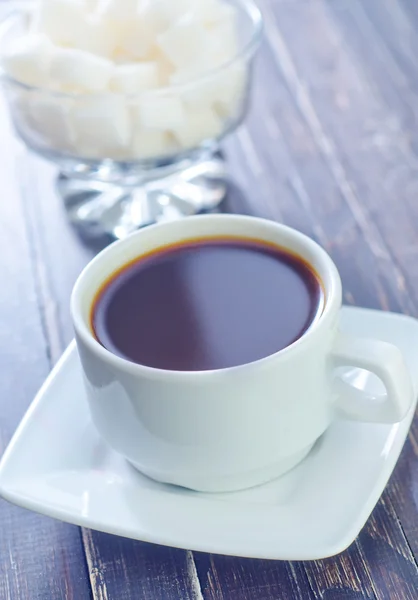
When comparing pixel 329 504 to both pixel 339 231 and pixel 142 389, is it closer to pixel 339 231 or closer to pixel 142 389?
pixel 142 389

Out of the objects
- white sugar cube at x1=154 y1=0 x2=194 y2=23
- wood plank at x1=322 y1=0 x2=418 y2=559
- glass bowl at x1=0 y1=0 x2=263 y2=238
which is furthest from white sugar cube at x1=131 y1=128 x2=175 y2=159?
wood plank at x1=322 y1=0 x2=418 y2=559

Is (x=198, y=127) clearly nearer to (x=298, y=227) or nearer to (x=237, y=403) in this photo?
(x=298, y=227)

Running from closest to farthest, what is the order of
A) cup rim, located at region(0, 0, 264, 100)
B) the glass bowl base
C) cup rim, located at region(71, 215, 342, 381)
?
cup rim, located at region(71, 215, 342, 381) → cup rim, located at region(0, 0, 264, 100) → the glass bowl base

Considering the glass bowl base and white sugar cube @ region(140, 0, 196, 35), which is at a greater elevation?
white sugar cube @ region(140, 0, 196, 35)

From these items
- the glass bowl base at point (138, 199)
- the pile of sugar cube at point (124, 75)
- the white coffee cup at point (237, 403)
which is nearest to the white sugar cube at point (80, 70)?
the pile of sugar cube at point (124, 75)

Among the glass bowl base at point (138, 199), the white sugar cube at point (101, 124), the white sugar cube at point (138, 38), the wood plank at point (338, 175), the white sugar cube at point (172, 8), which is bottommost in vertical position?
the glass bowl base at point (138, 199)

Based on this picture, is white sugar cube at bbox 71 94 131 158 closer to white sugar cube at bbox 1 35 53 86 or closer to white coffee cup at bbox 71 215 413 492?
white sugar cube at bbox 1 35 53 86

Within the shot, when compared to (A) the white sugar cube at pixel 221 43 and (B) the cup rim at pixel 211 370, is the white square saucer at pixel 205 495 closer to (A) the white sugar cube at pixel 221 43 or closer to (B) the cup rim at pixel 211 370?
(B) the cup rim at pixel 211 370
